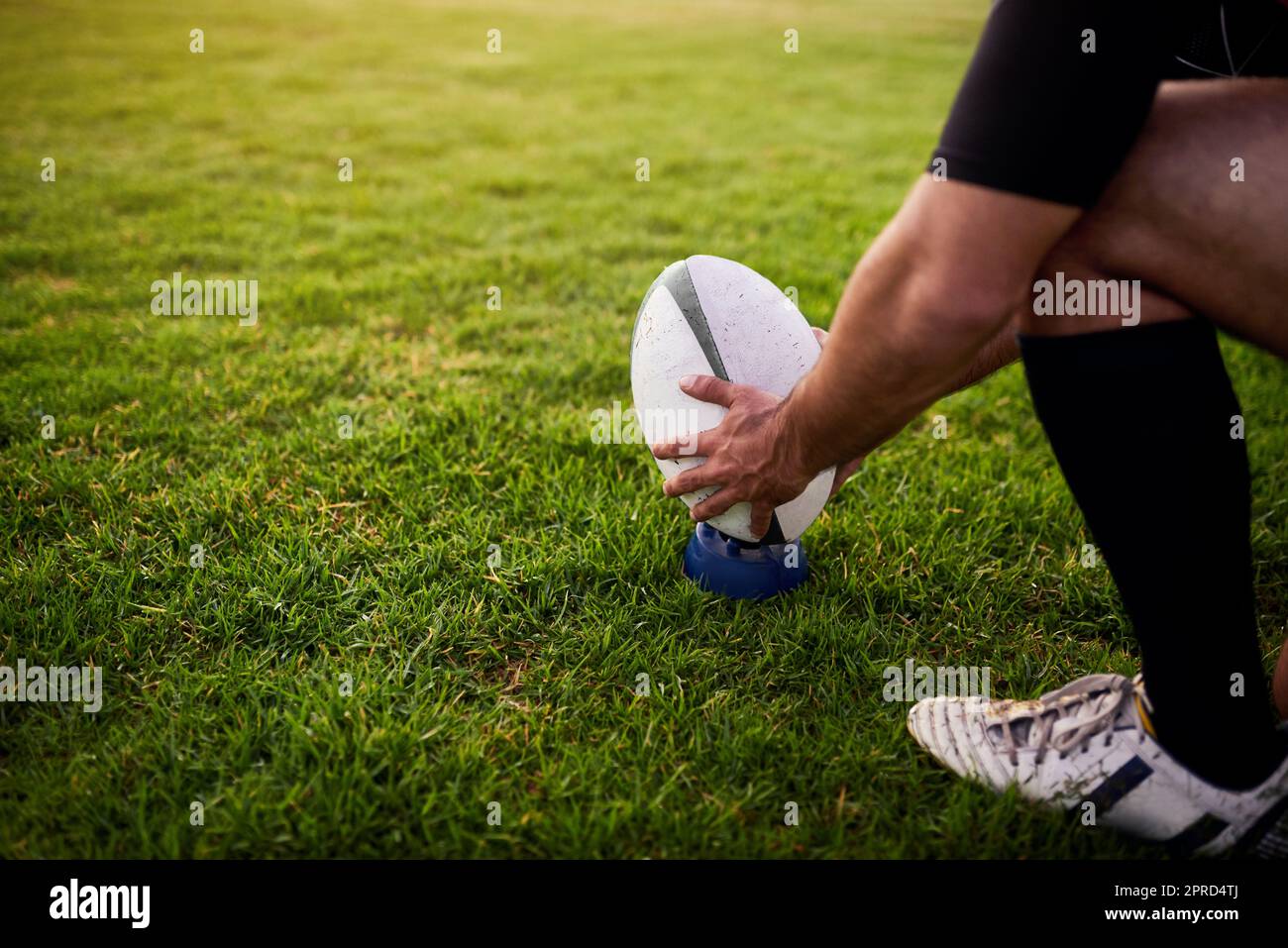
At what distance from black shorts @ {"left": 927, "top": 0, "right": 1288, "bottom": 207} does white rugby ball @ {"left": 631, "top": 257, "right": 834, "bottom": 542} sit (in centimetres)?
76

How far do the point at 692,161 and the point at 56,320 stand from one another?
4046 millimetres

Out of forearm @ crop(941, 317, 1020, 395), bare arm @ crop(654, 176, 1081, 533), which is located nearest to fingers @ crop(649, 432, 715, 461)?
bare arm @ crop(654, 176, 1081, 533)

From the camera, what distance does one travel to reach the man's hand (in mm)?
1620

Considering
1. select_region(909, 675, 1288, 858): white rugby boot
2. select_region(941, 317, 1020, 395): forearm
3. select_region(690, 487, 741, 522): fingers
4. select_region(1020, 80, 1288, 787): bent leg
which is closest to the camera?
select_region(1020, 80, 1288, 787): bent leg

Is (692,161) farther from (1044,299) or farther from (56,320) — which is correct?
(1044,299)

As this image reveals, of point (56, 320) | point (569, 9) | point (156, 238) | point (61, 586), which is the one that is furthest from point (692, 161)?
point (569, 9)

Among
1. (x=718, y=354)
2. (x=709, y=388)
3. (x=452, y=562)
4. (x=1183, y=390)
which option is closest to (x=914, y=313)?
(x=1183, y=390)

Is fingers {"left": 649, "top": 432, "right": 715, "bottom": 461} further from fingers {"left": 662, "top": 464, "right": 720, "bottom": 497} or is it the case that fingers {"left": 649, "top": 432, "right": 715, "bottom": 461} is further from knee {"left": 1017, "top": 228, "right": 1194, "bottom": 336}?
knee {"left": 1017, "top": 228, "right": 1194, "bottom": 336}

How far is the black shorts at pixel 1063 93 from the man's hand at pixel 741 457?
1.93 ft

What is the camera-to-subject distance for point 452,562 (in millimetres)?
2164

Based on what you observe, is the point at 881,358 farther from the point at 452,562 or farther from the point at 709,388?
the point at 452,562

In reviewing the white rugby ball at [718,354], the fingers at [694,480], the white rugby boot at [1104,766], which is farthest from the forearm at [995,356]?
the white rugby boot at [1104,766]

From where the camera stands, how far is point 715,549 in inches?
80.8

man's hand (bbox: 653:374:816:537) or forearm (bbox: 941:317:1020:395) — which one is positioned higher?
forearm (bbox: 941:317:1020:395)
